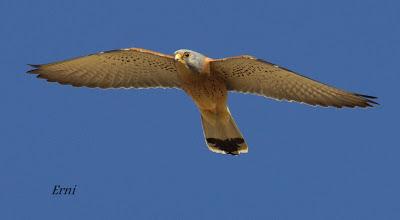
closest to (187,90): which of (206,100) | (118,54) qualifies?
(206,100)

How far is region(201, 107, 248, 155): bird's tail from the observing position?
10883mm

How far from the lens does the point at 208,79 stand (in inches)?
407

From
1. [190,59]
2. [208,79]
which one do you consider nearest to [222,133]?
[208,79]

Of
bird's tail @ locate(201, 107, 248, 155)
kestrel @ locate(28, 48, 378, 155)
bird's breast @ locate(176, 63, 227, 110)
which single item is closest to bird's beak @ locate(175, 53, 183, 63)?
kestrel @ locate(28, 48, 378, 155)

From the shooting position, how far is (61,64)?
10.6 metres

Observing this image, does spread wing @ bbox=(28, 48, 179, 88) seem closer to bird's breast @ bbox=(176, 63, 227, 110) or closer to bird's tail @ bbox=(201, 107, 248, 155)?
bird's breast @ bbox=(176, 63, 227, 110)

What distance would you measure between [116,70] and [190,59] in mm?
1219

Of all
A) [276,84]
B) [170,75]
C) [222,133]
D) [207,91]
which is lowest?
[222,133]

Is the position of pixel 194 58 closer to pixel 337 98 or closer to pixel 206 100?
pixel 206 100

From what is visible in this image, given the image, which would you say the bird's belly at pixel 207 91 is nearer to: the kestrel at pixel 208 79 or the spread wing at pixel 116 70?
the kestrel at pixel 208 79

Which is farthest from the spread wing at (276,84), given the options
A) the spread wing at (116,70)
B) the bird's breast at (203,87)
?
the spread wing at (116,70)

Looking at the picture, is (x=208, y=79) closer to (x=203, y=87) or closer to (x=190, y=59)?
(x=203, y=87)

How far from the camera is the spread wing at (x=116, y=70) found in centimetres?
1048

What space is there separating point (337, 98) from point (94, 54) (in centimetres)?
302
